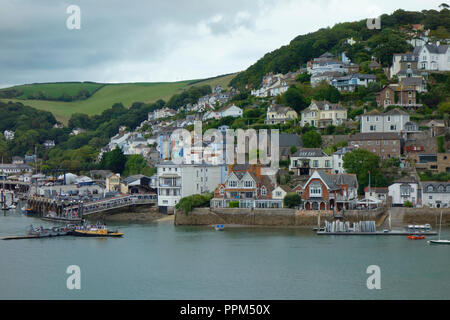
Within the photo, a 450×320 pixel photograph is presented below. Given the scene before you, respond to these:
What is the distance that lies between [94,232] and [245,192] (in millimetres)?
12390

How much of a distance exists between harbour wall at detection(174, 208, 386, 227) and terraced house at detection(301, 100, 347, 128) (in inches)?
779

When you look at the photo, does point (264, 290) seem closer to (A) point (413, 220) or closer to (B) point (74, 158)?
(A) point (413, 220)

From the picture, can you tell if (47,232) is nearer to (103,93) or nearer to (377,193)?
(377,193)

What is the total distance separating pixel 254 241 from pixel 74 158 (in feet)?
194

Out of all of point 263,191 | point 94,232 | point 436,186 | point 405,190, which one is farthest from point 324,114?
point 94,232

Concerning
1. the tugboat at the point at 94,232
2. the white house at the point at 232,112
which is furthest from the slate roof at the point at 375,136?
the white house at the point at 232,112

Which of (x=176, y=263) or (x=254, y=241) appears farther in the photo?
(x=254, y=241)

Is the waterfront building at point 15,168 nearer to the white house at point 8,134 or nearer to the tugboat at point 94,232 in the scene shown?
the white house at point 8,134

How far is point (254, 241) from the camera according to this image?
44969 millimetres

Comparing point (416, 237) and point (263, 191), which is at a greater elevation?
point (263, 191)

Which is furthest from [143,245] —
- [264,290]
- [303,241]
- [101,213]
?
[101,213]

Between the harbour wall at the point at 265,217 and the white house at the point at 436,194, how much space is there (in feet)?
12.2

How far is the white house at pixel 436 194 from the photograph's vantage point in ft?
171

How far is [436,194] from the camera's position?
52.4 metres
